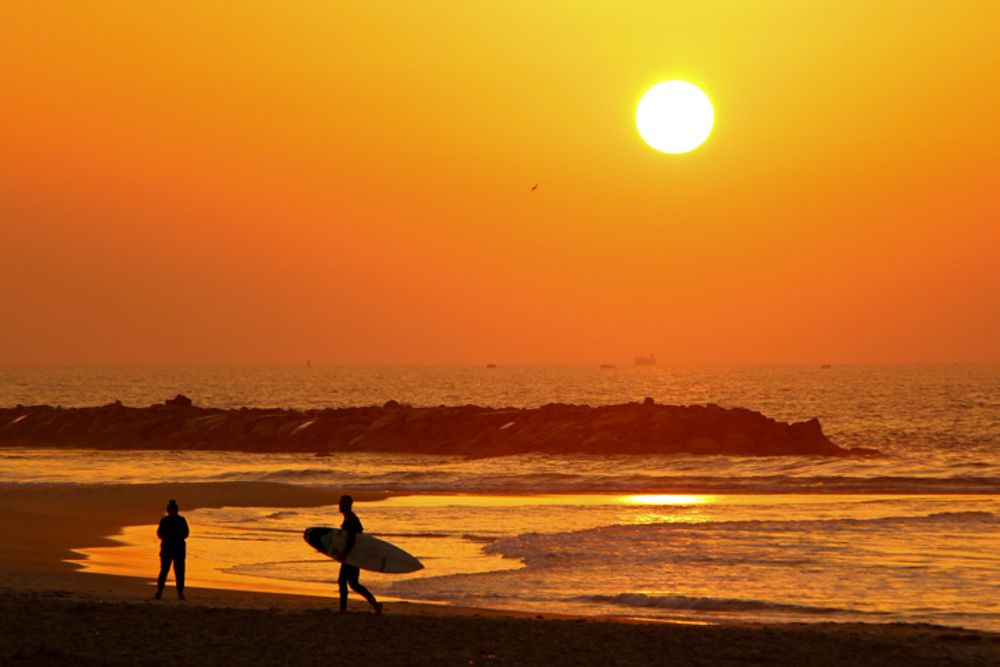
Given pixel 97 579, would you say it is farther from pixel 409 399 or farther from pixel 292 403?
pixel 409 399

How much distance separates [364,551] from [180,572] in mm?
2904

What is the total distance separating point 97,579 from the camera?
73.2 feet

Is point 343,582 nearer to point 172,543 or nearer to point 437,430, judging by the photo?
point 172,543

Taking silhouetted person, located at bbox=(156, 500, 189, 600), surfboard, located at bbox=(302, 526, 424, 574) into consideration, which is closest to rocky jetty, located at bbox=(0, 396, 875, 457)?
surfboard, located at bbox=(302, 526, 424, 574)

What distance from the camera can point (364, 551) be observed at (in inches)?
755

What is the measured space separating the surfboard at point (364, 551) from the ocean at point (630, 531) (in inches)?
54.1

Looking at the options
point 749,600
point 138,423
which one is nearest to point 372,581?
point 749,600

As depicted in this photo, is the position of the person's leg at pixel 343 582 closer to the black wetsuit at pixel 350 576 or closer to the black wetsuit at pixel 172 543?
the black wetsuit at pixel 350 576

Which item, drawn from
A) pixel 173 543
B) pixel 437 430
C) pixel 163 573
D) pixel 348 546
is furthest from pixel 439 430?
pixel 348 546

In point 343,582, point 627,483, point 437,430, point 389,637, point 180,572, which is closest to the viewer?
point 389,637

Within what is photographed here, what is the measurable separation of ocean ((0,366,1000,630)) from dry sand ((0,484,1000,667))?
2.20 meters

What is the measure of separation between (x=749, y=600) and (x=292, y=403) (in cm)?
11671

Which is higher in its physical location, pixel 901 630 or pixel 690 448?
pixel 690 448

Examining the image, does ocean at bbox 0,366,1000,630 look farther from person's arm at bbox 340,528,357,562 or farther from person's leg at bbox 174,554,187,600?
person's arm at bbox 340,528,357,562
